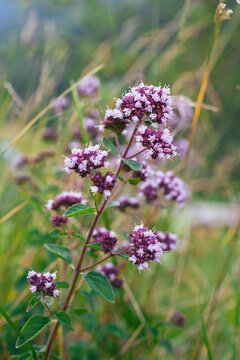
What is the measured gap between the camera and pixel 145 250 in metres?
0.94

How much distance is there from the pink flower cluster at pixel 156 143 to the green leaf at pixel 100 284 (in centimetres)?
40

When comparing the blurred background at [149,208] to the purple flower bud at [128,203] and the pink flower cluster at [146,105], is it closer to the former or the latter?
the purple flower bud at [128,203]

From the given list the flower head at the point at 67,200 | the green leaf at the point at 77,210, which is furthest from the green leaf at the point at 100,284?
the flower head at the point at 67,200

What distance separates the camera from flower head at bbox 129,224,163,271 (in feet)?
3.05

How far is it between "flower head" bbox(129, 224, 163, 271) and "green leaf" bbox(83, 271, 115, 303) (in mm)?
115

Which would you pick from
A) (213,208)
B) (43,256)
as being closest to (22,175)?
(43,256)

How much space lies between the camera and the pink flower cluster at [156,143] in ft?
3.17

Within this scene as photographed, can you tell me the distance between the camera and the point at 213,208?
7.19m

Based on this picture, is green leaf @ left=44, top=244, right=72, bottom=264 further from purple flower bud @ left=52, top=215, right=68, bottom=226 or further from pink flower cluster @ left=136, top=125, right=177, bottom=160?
pink flower cluster @ left=136, top=125, right=177, bottom=160

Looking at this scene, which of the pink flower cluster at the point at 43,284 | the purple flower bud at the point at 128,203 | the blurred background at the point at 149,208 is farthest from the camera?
the blurred background at the point at 149,208

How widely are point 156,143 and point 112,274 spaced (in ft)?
2.48

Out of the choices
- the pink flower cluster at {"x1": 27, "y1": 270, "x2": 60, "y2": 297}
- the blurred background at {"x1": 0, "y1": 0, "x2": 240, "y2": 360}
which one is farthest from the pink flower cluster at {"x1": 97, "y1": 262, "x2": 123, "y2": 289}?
the pink flower cluster at {"x1": 27, "y1": 270, "x2": 60, "y2": 297}

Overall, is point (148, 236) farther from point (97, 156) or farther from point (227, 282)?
point (227, 282)

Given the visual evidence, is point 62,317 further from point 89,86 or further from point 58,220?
point 89,86
